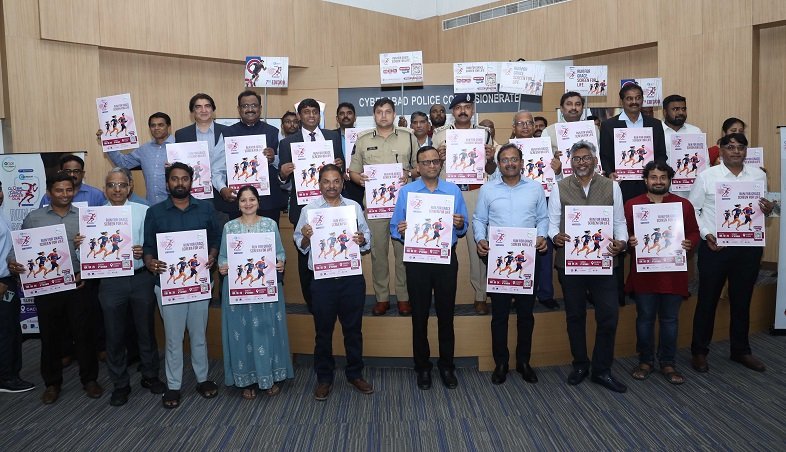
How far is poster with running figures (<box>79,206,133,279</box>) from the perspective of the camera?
4293 mm

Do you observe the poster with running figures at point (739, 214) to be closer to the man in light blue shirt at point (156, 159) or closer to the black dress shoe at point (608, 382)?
the black dress shoe at point (608, 382)

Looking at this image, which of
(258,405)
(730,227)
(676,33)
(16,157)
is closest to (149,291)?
(258,405)

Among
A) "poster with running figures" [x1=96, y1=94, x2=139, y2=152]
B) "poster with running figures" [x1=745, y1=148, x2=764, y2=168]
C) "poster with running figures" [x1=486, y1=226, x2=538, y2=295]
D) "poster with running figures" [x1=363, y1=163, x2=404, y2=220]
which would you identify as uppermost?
"poster with running figures" [x1=96, y1=94, x2=139, y2=152]

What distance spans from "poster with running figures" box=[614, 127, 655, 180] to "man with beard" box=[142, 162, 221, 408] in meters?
3.28

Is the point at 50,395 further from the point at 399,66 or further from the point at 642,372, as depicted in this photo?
the point at 642,372

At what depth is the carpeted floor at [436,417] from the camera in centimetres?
371

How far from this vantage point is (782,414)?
4.01m

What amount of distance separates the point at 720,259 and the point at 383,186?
2705mm

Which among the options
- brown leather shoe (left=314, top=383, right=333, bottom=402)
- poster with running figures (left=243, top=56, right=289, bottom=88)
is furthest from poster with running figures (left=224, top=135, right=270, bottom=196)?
brown leather shoe (left=314, top=383, right=333, bottom=402)

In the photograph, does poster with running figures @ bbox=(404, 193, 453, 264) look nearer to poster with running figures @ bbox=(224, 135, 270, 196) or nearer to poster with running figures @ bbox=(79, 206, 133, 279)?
poster with running figures @ bbox=(224, 135, 270, 196)

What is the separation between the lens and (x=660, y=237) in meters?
4.43

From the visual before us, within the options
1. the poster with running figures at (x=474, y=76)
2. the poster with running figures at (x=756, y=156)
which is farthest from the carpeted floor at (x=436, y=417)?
the poster with running figures at (x=474, y=76)

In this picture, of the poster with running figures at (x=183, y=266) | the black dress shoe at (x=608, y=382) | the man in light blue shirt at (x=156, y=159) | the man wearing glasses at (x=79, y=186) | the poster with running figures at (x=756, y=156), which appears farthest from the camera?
the poster with running figures at (x=756, y=156)

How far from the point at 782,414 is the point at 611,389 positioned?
106cm
